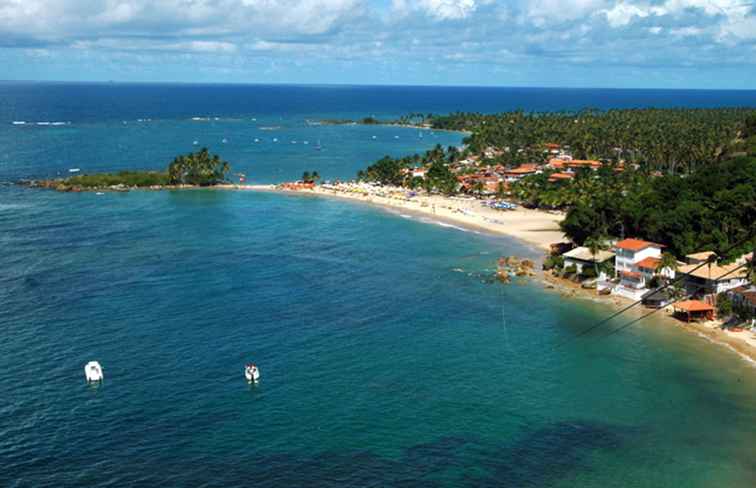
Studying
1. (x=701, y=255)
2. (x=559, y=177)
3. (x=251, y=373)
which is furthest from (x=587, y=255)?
(x=559, y=177)

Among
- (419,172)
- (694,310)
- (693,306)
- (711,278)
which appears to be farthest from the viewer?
(419,172)

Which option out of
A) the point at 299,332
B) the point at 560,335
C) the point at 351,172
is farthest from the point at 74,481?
the point at 351,172

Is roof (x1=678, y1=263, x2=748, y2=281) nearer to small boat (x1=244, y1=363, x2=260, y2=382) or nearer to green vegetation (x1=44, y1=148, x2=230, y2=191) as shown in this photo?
small boat (x1=244, y1=363, x2=260, y2=382)

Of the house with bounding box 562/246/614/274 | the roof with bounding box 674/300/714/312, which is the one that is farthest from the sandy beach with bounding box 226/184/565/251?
the roof with bounding box 674/300/714/312

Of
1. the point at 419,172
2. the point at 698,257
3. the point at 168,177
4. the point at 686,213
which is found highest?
the point at 686,213

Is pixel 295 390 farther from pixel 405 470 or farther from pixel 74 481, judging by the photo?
pixel 74 481

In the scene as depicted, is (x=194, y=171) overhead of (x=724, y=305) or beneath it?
overhead

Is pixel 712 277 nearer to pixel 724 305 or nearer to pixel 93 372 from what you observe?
pixel 724 305

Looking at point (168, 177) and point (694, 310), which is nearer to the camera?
point (694, 310)

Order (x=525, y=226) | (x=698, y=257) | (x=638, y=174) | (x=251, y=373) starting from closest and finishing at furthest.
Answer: (x=251, y=373), (x=698, y=257), (x=525, y=226), (x=638, y=174)
